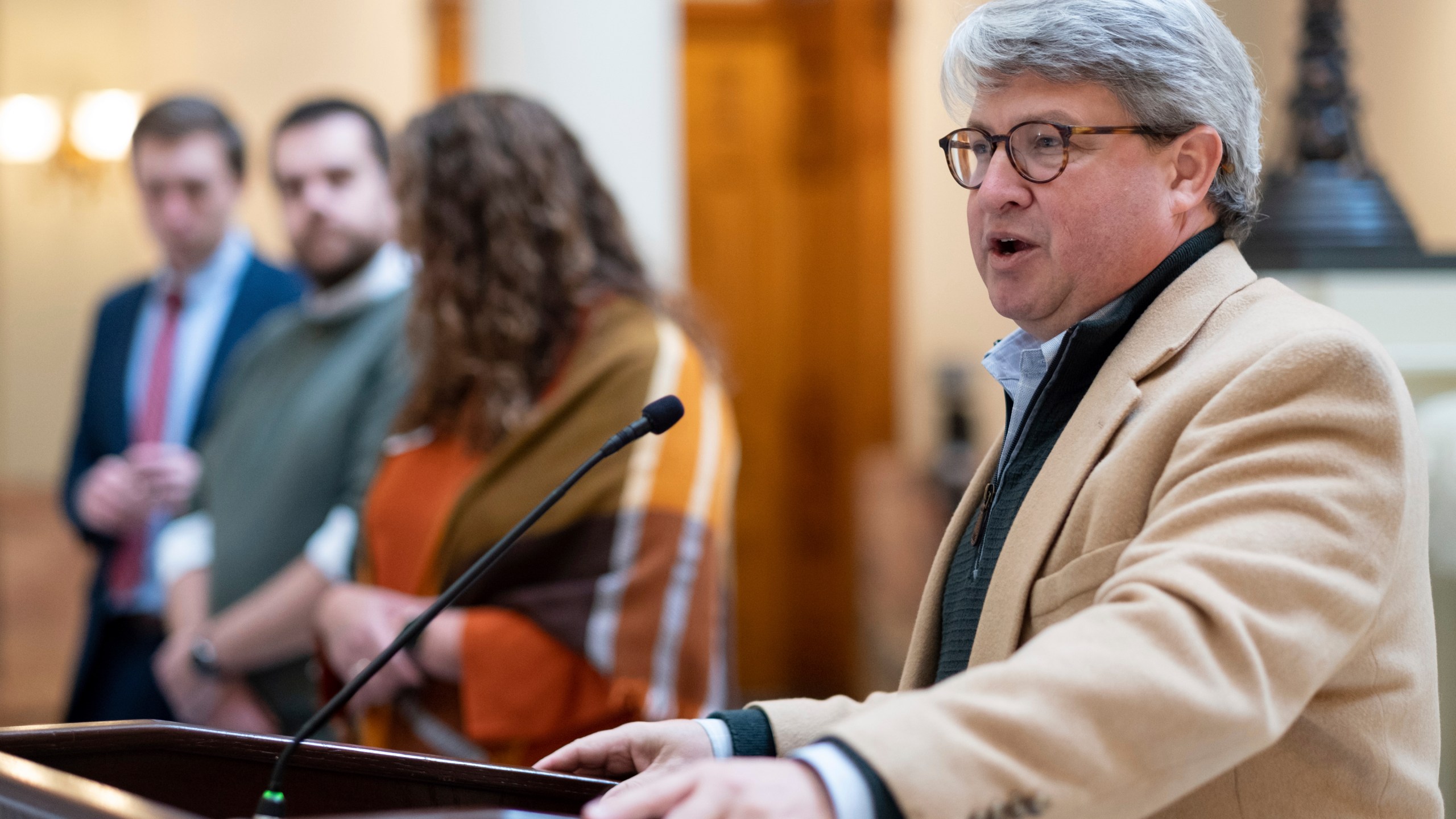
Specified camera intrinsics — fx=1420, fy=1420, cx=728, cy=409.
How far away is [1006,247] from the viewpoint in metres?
1.26

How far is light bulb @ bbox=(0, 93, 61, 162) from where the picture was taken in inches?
270

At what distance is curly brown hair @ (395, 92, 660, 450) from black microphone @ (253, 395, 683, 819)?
0.97 meters

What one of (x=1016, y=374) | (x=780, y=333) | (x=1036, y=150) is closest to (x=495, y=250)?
(x=1016, y=374)

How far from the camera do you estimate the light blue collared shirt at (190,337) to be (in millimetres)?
3258

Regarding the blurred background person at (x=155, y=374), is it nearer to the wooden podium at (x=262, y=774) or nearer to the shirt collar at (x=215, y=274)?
the shirt collar at (x=215, y=274)

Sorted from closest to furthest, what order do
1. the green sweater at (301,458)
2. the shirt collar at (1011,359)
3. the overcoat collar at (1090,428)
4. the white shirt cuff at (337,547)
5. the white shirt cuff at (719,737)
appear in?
the overcoat collar at (1090,428) < the white shirt cuff at (719,737) < the shirt collar at (1011,359) < the white shirt cuff at (337,547) < the green sweater at (301,458)

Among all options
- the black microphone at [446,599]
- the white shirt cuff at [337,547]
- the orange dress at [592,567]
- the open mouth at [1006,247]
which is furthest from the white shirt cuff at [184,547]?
the open mouth at [1006,247]

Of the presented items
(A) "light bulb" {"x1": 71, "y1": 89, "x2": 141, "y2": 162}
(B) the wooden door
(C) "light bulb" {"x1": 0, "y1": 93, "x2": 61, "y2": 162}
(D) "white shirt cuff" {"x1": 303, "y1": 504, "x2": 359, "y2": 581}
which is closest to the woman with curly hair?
(D) "white shirt cuff" {"x1": 303, "y1": 504, "x2": 359, "y2": 581}

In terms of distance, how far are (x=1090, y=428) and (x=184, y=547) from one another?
2.22 metres

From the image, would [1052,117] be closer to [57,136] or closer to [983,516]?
[983,516]

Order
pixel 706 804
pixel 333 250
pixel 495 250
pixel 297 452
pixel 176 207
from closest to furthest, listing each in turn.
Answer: pixel 706 804 < pixel 495 250 < pixel 297 452 < pixel 333 250 < pixel 176 207

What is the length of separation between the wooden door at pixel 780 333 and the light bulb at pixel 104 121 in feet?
8.72

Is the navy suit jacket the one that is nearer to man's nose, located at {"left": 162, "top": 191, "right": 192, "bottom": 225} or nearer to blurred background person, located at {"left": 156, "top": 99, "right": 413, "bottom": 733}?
man's nose, located at {"left": 162, "top": 191, "right": 192, "bottom": 225}

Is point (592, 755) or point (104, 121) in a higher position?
point (104, 121)
